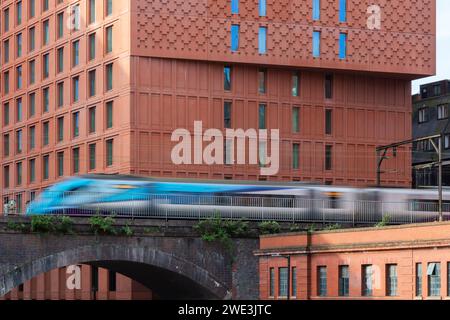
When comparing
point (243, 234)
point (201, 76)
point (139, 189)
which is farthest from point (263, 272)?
point (201, 76)

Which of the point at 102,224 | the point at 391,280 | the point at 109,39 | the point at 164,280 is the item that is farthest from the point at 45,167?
the point at 391,280

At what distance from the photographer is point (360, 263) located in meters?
44.3

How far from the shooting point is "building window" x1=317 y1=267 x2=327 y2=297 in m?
47.0

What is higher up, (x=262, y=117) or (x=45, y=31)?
(x=45, y=31)

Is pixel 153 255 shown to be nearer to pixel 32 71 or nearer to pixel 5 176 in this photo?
pixel 32 71

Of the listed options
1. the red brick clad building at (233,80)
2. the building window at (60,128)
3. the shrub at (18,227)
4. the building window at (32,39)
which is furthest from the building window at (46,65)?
the shrub at (18,227)

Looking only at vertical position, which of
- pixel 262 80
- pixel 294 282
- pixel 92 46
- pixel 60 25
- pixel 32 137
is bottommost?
pixel 294 282

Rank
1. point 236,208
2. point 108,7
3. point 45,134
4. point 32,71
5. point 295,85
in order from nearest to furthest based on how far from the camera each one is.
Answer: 1. point 236,208
2. point 108,7
3. point 295,85
4. point 45,134
5. point 32,71

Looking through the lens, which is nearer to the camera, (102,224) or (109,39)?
(102,224)

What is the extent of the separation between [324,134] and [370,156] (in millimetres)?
3822

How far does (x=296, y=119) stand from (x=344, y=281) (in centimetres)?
3451

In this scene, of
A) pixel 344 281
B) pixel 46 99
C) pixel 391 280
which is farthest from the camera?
pixel 46 99

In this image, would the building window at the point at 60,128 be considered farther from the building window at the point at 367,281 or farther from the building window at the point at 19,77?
the building window at the point at 367,281
